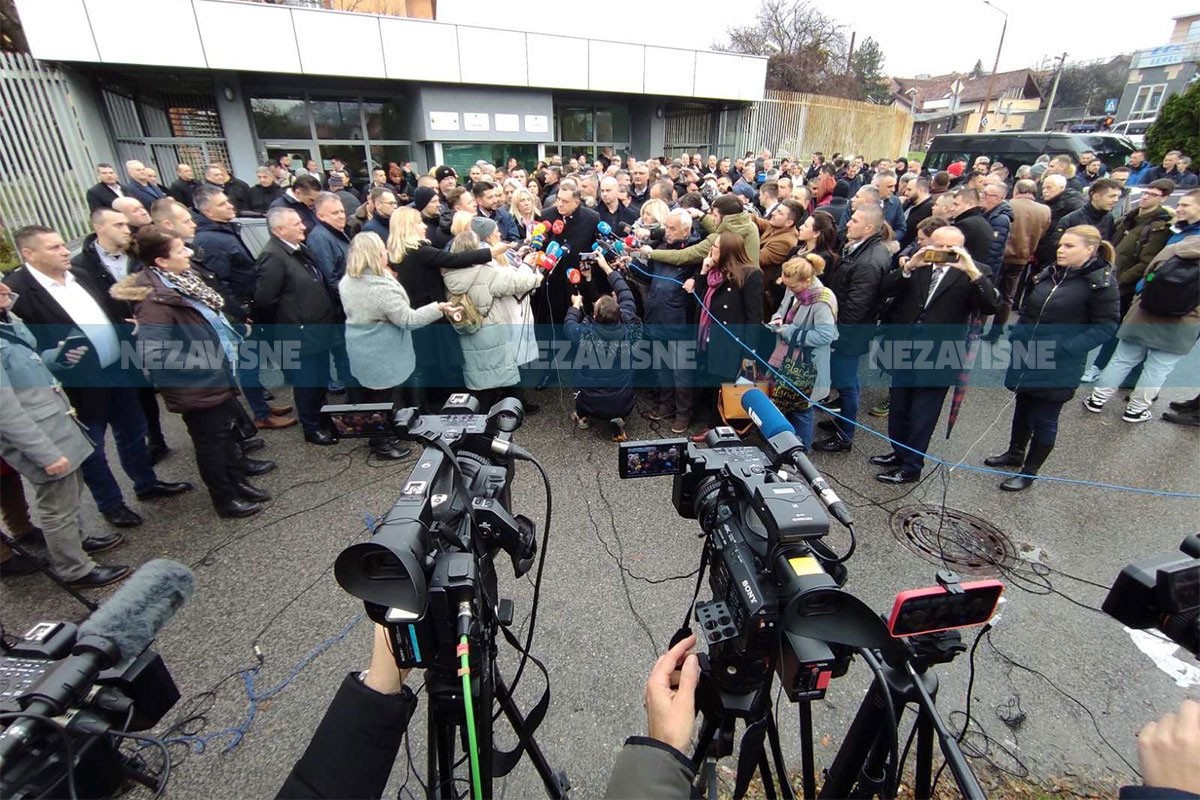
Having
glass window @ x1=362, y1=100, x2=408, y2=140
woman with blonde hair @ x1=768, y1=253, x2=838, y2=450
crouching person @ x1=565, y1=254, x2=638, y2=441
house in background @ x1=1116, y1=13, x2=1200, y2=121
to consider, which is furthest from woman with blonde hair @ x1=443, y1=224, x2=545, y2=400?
house in background @ x1=1116, y1=13, x2=1200, y2=121

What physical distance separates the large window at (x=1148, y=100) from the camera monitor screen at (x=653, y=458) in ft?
210

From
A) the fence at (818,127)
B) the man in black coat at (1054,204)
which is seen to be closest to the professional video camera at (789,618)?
the man in black coat at (1054,204)

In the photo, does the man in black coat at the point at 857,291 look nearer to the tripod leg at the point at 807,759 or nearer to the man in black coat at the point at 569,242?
the man in black coat at the point at 569,242

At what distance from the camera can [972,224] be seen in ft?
19.3

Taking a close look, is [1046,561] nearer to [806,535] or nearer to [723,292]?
[723,292]

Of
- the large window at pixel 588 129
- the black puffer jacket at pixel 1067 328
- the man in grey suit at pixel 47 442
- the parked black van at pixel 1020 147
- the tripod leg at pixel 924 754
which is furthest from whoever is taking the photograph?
the large window at pixel 588 129

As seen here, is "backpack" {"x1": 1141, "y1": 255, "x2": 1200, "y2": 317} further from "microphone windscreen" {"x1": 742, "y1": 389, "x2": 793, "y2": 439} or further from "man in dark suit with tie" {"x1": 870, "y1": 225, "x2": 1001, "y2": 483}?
"microphone windscreen" {"x1": 742, "y1": 389, "x2": 793, "y2": 439}

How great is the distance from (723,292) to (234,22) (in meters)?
13.1

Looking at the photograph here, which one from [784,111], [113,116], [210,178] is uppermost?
[784,111]

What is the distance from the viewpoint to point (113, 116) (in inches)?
449

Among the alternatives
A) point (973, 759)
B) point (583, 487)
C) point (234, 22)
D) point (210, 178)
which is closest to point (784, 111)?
point (234, 22)

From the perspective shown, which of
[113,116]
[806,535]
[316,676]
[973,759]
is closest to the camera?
[806,535]

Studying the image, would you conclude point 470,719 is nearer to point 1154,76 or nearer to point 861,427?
point 861,427

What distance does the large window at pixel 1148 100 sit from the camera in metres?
43.8
